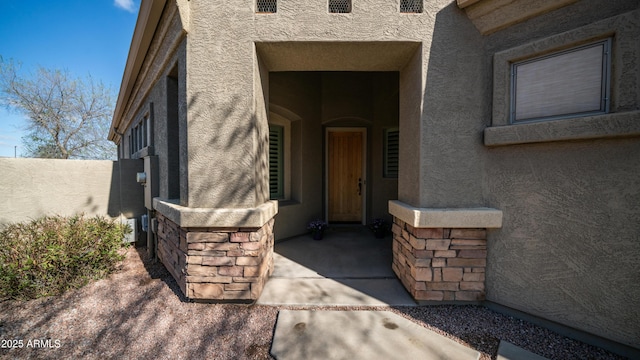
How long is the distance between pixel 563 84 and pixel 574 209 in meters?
1.22

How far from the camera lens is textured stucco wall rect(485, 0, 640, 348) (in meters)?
2.01

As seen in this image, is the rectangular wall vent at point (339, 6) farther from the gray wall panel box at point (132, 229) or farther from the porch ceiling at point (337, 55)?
the gray wall panel box at point (132, 229)

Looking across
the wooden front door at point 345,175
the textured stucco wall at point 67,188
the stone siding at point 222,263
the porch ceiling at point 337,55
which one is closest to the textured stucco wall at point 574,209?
the porch ceiling at point 337,55

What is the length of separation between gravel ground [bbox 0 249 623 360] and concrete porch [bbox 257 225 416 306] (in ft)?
0.88

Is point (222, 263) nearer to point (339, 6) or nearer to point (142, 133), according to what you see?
point (339, 6)

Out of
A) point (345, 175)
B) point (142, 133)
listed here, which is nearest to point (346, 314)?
point (345, 175)

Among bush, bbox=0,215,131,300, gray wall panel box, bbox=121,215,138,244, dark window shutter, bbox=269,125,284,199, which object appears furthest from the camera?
dark window shutter, bbox=269,125,284,199

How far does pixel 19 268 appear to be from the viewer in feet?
9.00

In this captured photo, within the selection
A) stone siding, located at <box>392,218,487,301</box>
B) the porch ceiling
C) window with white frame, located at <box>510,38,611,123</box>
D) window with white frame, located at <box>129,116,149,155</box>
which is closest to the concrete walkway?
stone siding, located at <box>392,218,487,301</box>

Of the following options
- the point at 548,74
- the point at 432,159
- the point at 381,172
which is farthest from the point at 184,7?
the point at 381,172

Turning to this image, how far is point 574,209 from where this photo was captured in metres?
2.21

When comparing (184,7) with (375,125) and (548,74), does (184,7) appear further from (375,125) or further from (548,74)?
(375,125)

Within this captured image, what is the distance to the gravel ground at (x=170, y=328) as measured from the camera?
6.72 ft

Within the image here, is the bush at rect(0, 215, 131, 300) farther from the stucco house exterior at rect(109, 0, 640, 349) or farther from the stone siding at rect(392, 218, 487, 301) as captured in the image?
the stone siding at rect(392, 218, 487, 301)
